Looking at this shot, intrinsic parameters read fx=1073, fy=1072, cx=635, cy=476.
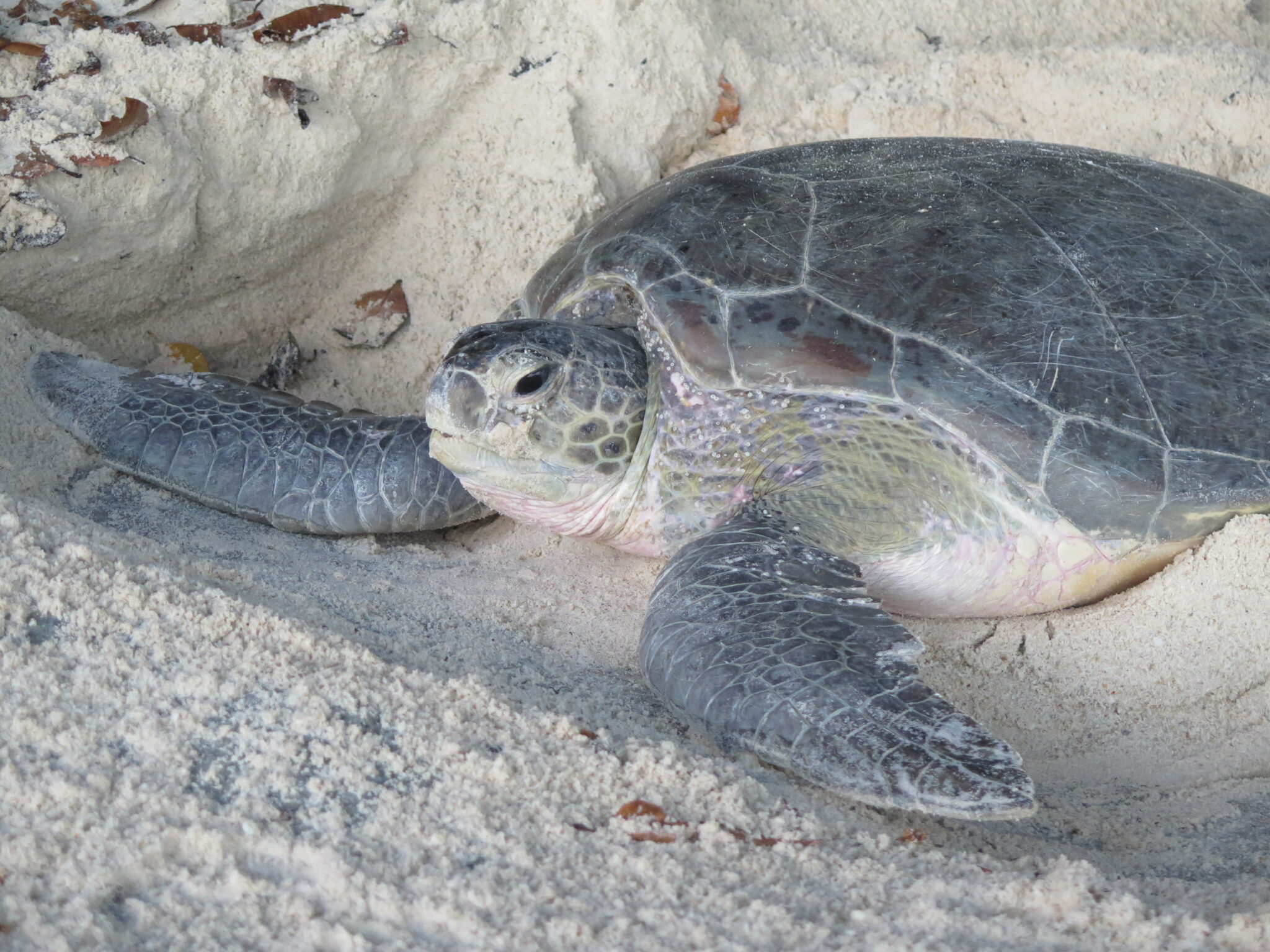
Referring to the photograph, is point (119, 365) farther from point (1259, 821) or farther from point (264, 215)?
point (1259, 821)

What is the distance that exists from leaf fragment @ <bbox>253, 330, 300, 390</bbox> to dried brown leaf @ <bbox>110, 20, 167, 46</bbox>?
0.87 m

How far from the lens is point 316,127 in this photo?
2848 mm

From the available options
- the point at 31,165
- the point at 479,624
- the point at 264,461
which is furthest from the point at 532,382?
the point at 31,165

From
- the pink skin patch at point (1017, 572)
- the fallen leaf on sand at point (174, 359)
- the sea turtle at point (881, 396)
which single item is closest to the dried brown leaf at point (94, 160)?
the fallen leaf on sand at point (174, 359)

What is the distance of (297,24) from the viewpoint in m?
2.81

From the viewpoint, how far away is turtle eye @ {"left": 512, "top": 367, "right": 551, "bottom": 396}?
2.13 meters

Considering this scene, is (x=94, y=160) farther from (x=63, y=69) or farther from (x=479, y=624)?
(x=479, y=624)

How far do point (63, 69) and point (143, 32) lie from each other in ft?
0.74

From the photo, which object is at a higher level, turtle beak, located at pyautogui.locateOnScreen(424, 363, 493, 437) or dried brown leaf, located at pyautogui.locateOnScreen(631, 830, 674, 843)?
turtle beak, located at pyautogui.locateOnScreen(424, 363, 493, 437)

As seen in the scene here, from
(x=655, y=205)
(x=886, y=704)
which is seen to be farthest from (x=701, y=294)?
(x=886, y=704)

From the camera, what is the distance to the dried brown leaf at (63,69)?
254cm

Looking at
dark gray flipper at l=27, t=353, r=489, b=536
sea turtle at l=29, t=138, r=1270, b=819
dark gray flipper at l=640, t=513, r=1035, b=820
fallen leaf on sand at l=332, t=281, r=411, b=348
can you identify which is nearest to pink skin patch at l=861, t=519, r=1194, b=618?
sea turtle at l=29, t=138, r=1270, b=819

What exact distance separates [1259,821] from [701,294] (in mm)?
1353

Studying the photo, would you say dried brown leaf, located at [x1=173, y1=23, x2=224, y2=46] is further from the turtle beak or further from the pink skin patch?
the pink skin patch
